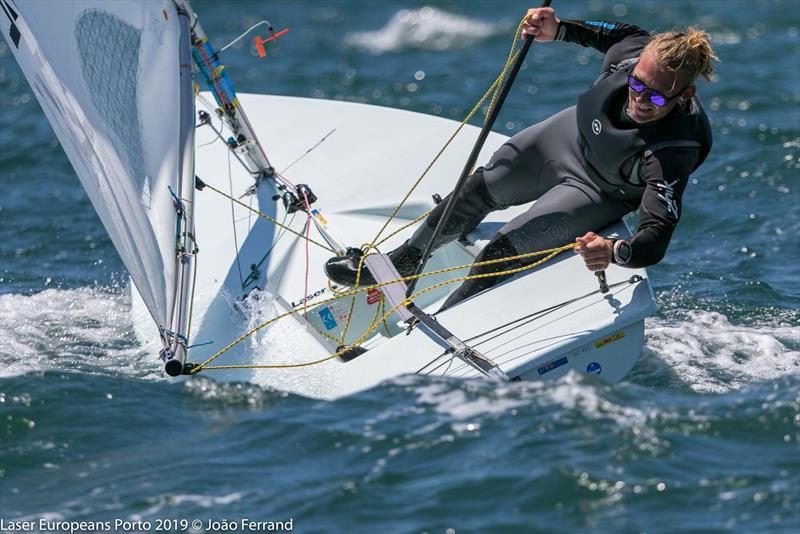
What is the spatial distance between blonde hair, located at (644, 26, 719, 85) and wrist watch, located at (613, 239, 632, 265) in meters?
0.60

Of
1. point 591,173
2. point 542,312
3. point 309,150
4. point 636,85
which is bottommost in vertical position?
point 542,312

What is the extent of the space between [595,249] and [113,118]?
1.92m

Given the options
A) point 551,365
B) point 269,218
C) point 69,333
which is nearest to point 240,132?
point 269,218

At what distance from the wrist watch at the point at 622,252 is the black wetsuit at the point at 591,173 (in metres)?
0.02

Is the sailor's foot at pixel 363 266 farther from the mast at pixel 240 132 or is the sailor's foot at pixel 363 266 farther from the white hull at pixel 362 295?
the mast at pixel 240 132

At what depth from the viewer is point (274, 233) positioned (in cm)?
560

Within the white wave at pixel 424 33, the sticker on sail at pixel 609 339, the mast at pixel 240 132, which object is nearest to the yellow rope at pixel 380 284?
the mast at pixel 240 132

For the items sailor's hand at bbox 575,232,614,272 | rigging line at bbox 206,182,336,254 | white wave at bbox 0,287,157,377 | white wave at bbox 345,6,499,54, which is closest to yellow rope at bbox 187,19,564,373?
rigging line at bbox 206,182,336,254

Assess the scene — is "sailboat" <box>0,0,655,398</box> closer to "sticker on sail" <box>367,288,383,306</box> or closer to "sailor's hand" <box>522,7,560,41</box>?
"sticker on sail" <box>367,288,383,306</box>

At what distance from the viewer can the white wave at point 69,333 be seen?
484 centimetres

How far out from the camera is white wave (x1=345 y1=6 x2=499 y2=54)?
10711 millimetres

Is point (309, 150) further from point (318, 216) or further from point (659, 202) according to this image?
point (659, 202)

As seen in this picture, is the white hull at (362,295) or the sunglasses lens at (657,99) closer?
the sunglasses lens at (657,99)

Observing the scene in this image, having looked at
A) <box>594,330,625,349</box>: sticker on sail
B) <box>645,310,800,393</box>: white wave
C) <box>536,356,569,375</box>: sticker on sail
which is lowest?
<box>645,310,800,393</box>: white wave
